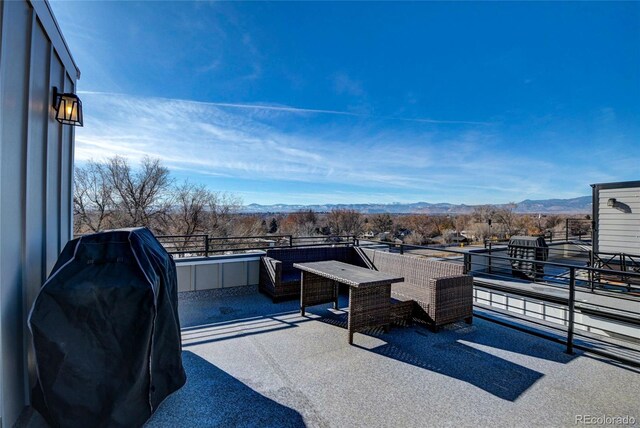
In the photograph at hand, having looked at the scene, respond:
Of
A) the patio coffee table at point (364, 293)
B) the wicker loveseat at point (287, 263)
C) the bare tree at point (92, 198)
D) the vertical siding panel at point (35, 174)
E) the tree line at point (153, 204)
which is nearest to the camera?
the vertical siding panel at point (35, 174)

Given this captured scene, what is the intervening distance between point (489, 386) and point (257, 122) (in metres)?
9.14

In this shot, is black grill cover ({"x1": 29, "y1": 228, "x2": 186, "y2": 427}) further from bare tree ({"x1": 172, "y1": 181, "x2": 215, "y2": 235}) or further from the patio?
bare tree ({"x1": 172, "y1": 181, "x2": 215, "y2": 235})

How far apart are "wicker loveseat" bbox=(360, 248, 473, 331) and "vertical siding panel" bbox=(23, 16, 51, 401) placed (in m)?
3.01

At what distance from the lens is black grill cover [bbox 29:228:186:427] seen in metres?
1.42

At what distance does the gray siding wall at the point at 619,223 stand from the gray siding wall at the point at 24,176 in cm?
892

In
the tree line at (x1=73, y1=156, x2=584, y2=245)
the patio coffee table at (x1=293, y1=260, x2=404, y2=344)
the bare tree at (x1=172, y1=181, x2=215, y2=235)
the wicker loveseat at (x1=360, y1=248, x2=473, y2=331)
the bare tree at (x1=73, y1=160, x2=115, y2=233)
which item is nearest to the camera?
the patio coffee table at (x1=293, y1=260, x2=404, y2=344)

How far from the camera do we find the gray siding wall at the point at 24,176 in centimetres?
144

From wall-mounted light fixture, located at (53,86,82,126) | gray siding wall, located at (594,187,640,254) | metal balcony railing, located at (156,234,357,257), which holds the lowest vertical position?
metal balcony railing, located at (156,234,357,257)

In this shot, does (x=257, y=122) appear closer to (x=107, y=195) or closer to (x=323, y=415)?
(x=107, y=195)

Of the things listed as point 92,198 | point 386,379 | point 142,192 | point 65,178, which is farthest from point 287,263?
point 92,198

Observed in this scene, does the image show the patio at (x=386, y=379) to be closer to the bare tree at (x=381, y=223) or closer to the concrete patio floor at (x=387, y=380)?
the concrete patio floor at (x=387, y=380)

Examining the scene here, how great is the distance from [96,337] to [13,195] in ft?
2.98
